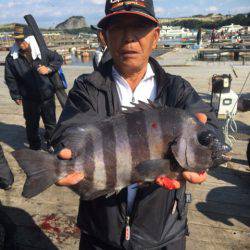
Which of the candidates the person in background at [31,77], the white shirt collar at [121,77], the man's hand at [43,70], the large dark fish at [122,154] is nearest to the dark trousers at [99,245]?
the large dark fish at [122,154]

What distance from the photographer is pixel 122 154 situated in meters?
1.80

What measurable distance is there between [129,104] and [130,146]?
1.37ft

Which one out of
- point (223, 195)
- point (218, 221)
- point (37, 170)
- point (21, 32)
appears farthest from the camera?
point (21, 32)

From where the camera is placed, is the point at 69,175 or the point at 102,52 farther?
the point at 102,52

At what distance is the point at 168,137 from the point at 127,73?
525 millimetres

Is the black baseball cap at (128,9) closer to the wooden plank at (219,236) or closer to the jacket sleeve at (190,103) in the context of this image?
the jacket sleeve at (190,103)

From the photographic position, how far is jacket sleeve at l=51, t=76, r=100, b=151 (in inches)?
75.6

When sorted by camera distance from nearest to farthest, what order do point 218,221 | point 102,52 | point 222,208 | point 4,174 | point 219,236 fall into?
1. point 219,236
2. point 4,174
3. point 218,221
4. point 222,208
5. point 102,52

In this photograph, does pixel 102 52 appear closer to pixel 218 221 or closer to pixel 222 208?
pixel 222 208

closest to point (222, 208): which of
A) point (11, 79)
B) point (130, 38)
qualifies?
point (130, 38)

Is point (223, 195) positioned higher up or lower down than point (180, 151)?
lower down

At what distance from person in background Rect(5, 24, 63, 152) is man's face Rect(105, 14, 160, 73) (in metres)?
4.30

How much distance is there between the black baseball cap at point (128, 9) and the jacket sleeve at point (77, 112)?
1.29 ft

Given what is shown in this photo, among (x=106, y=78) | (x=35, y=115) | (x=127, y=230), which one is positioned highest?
(x=106, y=78)
